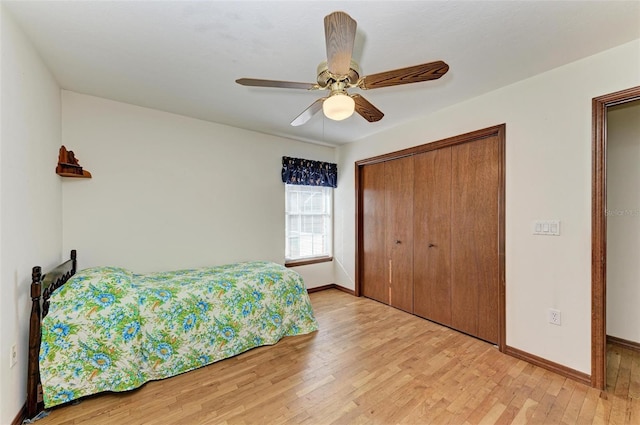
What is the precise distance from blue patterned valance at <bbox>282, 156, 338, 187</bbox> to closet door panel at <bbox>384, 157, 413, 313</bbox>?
100 cm

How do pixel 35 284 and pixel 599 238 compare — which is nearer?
pixel 35 284

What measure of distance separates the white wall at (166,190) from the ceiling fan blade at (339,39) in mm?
2403

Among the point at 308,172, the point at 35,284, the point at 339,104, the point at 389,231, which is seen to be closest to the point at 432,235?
the point at 389,231

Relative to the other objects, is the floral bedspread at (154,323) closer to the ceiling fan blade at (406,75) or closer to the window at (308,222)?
the window at (308,222)

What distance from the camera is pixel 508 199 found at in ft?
8.00

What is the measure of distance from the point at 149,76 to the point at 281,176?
6.57ft

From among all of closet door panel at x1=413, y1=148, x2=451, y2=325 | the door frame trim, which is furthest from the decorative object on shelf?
the door frame trim

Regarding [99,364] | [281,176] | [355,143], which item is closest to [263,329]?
[99,364]

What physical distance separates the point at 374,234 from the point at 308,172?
137 centimetres

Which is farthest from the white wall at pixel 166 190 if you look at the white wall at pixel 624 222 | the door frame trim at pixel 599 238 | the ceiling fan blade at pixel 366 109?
the white wall at pixel 624 222

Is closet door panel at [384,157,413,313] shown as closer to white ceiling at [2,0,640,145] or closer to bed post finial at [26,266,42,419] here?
white ceiling at [2,0,640,145]

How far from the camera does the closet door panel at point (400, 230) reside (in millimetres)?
3426

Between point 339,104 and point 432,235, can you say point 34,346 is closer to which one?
point 339,104

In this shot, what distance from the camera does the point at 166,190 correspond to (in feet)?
9.96
